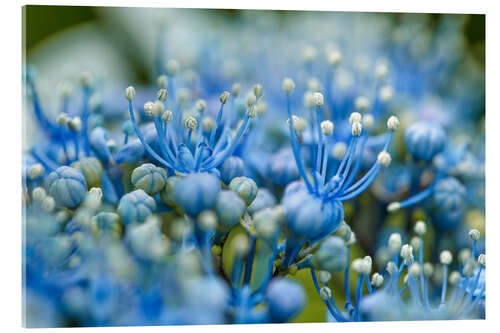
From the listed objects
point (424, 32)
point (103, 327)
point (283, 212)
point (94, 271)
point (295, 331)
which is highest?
point (424, 32)

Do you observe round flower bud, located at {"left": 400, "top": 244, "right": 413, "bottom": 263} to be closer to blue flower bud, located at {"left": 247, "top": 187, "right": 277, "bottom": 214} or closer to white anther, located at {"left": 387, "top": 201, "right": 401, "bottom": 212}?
white anther, located at {"left": 387, "top": 201, "right": 401, "bottom": 212}

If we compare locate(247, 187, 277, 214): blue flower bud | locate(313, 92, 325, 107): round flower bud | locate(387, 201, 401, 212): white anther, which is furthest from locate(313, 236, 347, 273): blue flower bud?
locate(387, 201, 401, 212): white anther

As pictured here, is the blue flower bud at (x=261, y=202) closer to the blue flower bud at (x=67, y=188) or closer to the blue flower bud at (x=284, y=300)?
the blue flower bud at (x=284, y=300)

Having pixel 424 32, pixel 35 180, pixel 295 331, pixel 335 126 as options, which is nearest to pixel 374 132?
pixel 335 126

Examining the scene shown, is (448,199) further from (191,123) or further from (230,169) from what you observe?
(191,123)

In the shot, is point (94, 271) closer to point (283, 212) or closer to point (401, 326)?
point (283, 212)

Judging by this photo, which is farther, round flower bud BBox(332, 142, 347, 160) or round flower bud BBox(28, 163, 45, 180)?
round flower bud BBox(332, 142, 347, 160)
